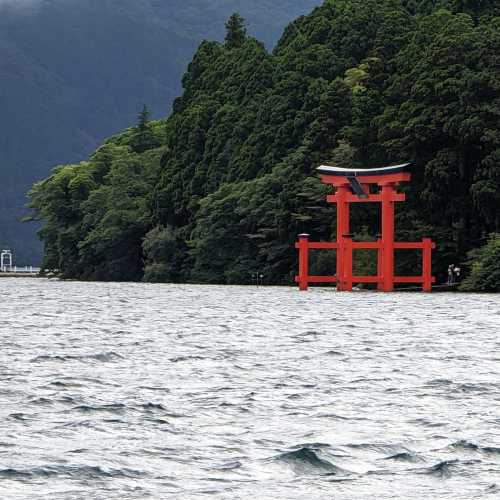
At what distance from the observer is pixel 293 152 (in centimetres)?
8331

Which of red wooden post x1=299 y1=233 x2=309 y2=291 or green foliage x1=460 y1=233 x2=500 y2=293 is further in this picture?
red wooden post x1=299 y1=233 x2=309 y2=291

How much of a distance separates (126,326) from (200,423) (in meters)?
18.9

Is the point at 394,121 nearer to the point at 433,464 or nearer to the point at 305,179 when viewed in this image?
the point at 305,179

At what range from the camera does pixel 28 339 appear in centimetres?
2962

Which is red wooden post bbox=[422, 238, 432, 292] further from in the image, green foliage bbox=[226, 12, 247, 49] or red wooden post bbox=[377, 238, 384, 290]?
green foliage bbox=[226, 12, 247, 49]

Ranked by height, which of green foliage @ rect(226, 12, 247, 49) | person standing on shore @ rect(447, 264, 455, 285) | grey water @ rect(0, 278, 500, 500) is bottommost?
grey water @ rect(0, 278, 500, 500)

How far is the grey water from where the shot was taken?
1334cm

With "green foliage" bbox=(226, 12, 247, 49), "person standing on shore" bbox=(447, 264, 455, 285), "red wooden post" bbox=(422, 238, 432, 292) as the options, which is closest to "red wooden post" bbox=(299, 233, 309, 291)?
"red wooden post" bbox=(422, 238, 432, 292)

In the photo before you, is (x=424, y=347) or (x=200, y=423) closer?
(x=200, y=423)

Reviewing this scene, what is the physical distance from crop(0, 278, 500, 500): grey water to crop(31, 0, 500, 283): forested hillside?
119ft

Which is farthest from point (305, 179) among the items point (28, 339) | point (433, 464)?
point (433, 464)

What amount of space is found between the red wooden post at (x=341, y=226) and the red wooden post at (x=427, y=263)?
4020mm

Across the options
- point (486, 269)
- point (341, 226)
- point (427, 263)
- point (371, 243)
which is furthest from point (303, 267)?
point (486, 269)

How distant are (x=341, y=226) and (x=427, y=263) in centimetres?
533
